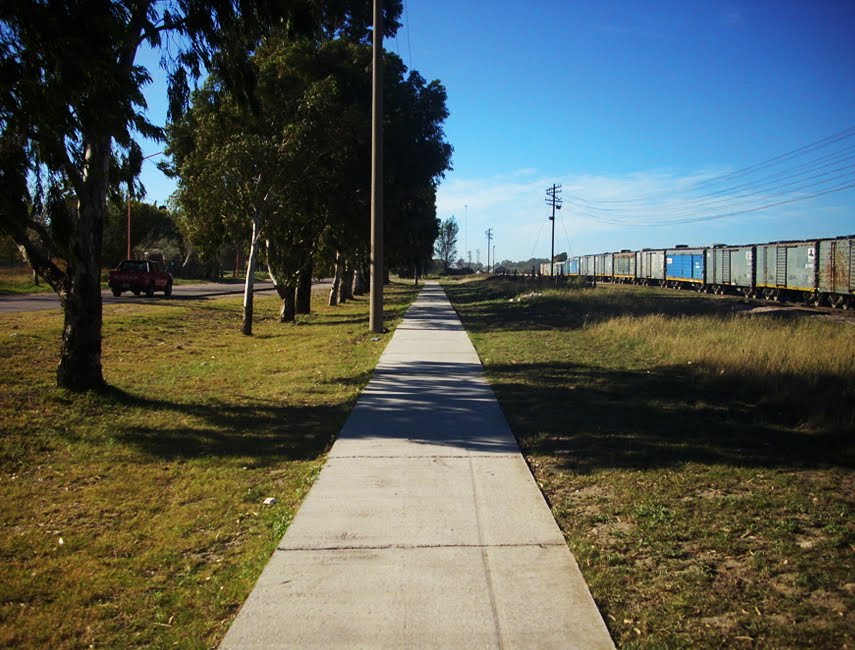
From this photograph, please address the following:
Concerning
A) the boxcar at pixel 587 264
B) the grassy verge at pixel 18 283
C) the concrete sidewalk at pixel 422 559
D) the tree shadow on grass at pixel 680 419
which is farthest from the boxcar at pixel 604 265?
the concrete sidewalk at pixel 422 559

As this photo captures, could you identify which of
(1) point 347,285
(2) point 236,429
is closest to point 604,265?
(1) point 347,285

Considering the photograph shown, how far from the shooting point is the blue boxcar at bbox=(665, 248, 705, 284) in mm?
45688

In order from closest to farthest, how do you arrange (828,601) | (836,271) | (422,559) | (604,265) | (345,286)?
(828,601) → (422,559) → (836,271) → (345,286) → (604,265)

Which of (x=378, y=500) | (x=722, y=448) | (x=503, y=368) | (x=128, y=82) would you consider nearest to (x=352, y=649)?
(x=378, y=500)

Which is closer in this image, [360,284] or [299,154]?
[299,154]

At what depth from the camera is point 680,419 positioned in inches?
324

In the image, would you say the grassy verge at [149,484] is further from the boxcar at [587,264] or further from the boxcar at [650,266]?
the boxcar at [587,264]

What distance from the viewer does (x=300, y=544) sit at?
4926 millimetres

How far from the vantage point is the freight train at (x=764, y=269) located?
28125 millimetres

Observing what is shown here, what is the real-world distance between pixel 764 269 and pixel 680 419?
30.7 meters

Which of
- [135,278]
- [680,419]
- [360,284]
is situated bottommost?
[680,419]

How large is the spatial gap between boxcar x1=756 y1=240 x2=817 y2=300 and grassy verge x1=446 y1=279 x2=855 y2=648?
64.3 ft

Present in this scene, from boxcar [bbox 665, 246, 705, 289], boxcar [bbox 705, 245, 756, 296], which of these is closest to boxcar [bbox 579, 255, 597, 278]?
boxcar [bbox 665, 246, 705, 289]

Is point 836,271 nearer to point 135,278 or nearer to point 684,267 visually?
point 684,267
